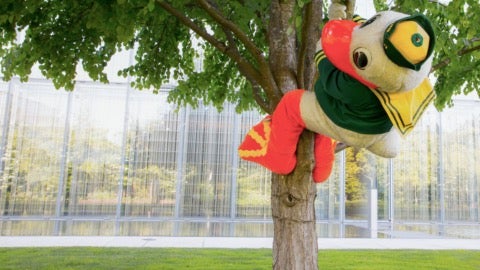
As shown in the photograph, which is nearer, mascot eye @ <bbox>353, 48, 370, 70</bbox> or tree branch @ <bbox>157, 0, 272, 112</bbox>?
mascot eye @ <bbox>353, 48, 370, 70</bbox>

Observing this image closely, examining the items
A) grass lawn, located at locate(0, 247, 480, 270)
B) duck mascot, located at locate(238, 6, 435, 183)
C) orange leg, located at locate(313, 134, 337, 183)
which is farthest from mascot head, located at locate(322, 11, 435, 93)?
grass lawn, located at locate(0, 247, 480, 270)

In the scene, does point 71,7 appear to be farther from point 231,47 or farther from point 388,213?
point 388,213

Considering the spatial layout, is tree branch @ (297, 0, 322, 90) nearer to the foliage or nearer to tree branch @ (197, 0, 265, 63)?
the foliage

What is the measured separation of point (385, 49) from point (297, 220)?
137 cm

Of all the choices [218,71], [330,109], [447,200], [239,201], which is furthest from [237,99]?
[447,200]

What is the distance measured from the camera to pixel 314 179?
288cm

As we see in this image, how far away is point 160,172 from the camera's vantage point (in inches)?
527

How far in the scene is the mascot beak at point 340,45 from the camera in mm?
1981

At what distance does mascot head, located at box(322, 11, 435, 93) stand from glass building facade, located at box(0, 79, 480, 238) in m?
10.1

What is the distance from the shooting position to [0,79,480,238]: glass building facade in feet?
41.9

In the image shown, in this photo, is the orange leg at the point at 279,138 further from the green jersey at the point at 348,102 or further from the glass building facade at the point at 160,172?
the glass building facade at the point at 160,172

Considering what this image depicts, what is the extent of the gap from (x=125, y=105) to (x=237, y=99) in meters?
8.50

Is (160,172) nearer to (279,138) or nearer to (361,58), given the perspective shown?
(279,138)

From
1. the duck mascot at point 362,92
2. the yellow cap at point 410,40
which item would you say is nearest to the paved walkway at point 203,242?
the duck mascot at point 362,92
